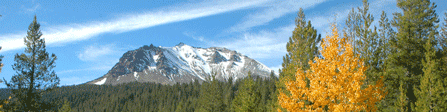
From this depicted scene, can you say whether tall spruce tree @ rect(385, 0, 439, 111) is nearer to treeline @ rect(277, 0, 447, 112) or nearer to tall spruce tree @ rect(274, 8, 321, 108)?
treeline @ rect(277, 0, 447, 112)

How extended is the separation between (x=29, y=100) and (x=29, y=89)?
0.84 metres

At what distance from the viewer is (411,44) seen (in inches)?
922

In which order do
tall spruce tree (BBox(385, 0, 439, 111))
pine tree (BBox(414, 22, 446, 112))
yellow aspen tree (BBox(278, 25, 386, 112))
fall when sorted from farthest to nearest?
tall spruce tree (BBox(385, 0, 439, 111))
pine tree (BBox(414, 22, 446, 112))
yellow aspen tree (BBox(278, 25, 386, 112))

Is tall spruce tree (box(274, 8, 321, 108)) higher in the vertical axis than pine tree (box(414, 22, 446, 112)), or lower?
higher

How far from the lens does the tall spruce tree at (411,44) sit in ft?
73.6

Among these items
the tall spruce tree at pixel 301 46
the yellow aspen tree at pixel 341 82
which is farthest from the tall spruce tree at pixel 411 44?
the yellow aspen tree at pixel 341 82

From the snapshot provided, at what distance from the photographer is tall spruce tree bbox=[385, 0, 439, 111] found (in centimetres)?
2244

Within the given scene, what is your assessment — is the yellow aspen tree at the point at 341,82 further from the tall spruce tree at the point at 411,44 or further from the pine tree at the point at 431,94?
the tall spruce tree at the point at 411,44

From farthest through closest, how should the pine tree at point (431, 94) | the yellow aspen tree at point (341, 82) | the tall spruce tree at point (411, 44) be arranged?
Answer: the tall spruce tree at point (411, 44) < the pine tree at point (431, 94) < the yellow aspen tree at point (341, 82)

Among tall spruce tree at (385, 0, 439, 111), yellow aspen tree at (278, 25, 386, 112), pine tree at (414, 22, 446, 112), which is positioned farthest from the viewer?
tall spruce tree at (385, 0, 439, 111)

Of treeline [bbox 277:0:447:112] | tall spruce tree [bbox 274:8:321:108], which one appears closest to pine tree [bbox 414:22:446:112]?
treeline [bbox 277:0:447:112]

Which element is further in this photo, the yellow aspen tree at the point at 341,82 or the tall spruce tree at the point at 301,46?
the tall spruce tree at the point at 301,46

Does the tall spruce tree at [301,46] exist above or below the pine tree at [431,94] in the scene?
above

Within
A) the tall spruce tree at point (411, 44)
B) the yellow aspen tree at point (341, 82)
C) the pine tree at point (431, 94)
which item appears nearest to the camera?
the yellow aspen tree at point (341, 82)
